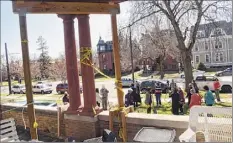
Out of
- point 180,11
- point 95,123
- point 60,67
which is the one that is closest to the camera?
point 95,123

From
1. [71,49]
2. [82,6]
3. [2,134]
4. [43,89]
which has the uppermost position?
[82,6]

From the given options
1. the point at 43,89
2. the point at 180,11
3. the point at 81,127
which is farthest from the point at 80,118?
the point at 43,89

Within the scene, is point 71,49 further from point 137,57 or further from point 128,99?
point 137,57

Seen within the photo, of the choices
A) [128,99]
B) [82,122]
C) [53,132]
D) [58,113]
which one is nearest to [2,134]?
[82,122]

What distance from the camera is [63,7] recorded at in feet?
16.1

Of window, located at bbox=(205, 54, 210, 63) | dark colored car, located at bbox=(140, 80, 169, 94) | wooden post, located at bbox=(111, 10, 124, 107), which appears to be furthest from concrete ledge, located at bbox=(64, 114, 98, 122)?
window, located at bbox=(205, 54, 210, 63)

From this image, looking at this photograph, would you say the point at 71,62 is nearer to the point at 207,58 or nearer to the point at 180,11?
the point at 180,11

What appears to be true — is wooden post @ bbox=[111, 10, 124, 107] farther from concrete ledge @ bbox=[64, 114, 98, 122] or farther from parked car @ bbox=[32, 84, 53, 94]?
parked car @ bbox=[32, 84, 53, 94]

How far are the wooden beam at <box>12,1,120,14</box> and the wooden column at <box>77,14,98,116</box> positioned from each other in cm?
88

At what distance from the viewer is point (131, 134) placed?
5570mm

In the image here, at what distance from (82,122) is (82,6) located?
251 centimetres

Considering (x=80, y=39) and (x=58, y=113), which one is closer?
(x=80, y=39)

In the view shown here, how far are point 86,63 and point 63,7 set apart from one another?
69.9 inches

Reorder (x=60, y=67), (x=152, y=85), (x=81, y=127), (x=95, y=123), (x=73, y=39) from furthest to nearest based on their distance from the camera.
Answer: (x=60, y=67) → (x=152, y=85) → (x=73, y=39) → (x=81, y=127) → (x=95, y=123)
